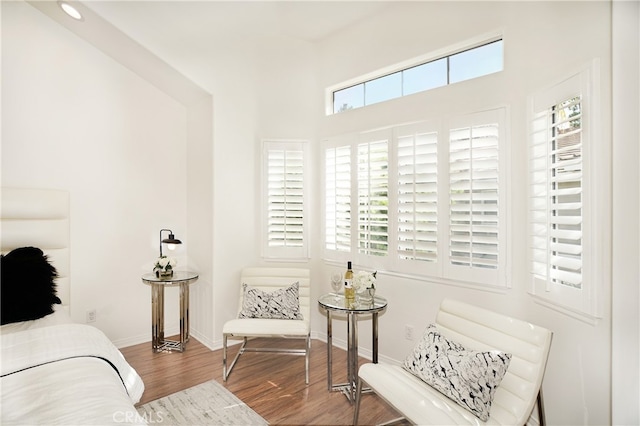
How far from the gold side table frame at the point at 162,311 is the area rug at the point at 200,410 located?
91cm

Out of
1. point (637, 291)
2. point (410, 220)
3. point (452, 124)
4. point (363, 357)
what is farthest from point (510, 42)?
point (363, 357)

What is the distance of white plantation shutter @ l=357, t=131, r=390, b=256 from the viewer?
3.10m

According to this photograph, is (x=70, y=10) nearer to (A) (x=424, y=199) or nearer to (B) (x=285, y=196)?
(B) (x=285, y=196)

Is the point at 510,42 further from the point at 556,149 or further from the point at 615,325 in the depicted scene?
the point at 615,325

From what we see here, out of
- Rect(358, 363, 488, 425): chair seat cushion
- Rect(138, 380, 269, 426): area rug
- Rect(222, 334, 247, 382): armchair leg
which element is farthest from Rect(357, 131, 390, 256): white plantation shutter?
Rect(138, 380, 269, 426): area rug

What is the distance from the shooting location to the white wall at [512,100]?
1.81 meters

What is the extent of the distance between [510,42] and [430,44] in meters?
0.66

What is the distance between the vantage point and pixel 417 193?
2.85 metres

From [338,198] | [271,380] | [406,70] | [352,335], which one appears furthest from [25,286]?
[406,70]

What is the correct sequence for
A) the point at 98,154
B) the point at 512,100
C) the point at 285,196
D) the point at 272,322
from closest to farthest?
the point at 512,100
the point at 272,322
the point at 98,154
the point at 285,196

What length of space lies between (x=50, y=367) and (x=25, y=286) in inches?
46.3

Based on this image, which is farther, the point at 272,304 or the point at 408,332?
the point at 272,304

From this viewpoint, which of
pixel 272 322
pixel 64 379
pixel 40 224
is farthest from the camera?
pixel 40 224

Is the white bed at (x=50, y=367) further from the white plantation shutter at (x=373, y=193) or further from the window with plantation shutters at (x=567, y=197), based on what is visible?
the window with plantation shutters at (x=567, y=197)
